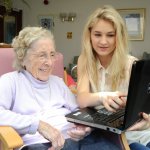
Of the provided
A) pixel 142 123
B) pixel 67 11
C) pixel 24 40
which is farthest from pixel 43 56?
pixel 67 11

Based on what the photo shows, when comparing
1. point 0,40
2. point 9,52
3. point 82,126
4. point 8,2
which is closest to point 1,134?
point 82,126

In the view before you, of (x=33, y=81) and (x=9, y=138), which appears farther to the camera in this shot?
(x=33, y=81)

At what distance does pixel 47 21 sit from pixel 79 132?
544cm

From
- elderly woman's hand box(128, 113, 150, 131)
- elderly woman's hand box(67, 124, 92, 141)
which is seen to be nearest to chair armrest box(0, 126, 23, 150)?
elderly woman's hand box(67, 124, 92, 141)

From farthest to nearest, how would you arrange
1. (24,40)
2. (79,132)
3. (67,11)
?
(67,11), (24,40), (79,132)

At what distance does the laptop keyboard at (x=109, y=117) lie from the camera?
126cm

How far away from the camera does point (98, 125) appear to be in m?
1.25

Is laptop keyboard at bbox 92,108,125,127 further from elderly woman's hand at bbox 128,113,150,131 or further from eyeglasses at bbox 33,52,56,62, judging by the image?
eyeglasses at bbox 33,52,56,62

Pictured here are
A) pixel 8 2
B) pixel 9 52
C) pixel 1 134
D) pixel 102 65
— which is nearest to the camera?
pixel 1 134

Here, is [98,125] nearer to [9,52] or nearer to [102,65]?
[102,65]

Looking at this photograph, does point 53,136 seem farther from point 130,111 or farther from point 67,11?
point 67,11

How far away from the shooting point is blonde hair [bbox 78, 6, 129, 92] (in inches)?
60.6

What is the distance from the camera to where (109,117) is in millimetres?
1337

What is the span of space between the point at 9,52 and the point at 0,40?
4.37 metres
